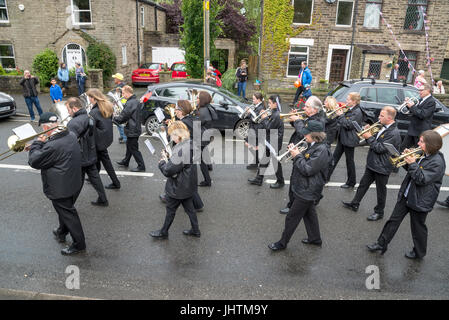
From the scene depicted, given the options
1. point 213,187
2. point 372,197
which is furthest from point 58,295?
point 372,197

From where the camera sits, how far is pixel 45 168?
4258mm

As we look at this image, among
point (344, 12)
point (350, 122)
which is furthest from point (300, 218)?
point (344, 12)

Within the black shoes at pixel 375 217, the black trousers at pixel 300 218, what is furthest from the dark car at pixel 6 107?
the black shoes at pixel 375 217

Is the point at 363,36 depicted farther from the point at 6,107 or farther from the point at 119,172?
the point at 6,107

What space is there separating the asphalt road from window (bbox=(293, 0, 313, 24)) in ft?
50.3

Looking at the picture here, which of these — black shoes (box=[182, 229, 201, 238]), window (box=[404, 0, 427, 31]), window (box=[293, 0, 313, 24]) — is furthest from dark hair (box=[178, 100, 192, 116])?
window (box=[404, 0, 427, 31])

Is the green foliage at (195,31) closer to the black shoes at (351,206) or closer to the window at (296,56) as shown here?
the window at (296,56)

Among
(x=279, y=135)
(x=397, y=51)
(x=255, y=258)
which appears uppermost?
Result: (x=397, y=51)

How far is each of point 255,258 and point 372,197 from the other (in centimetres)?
344

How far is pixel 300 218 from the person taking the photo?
480cm

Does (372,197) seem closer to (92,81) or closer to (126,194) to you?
(126,194)

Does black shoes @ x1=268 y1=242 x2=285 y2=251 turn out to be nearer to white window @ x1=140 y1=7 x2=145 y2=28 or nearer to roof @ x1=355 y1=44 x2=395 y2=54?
roof @ x1=355 y1=44 x2=395 y2=54

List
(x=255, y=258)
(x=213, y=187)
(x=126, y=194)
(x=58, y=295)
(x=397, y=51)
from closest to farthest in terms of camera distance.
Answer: (x=58, y=295) < (x=255, y=258) < (x=126, y=194) < (x=213, y=187) < (x=397, y=51)

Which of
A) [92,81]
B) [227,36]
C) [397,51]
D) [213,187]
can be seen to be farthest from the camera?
[227,36]
